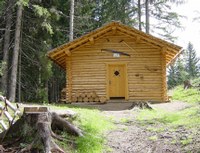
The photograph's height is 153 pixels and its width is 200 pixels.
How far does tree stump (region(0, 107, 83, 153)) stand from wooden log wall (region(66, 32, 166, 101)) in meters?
11.5

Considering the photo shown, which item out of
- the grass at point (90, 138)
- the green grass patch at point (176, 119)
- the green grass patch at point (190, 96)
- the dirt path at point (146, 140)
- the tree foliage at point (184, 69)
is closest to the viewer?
the grass at point (90, 138)

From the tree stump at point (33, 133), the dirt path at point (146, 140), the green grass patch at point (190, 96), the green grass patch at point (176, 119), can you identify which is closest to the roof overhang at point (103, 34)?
the green grass patch at point (190, 96)

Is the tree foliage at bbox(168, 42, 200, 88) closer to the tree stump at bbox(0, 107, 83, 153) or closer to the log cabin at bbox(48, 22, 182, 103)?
the log cabin at bbox(48, 22, 182, 103)

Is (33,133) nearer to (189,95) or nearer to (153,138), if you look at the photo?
(153,138)

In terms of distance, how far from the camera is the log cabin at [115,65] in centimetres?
1827

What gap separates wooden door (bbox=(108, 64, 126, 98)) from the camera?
1853 cm

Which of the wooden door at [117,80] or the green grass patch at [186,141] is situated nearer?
the green grass patch at [186,141]

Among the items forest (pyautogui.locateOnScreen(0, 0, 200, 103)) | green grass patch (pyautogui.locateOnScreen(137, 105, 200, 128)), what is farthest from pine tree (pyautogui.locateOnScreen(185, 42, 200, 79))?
green grass patch (pyautogui.locateOnScreen(137, 105, 200, 128))

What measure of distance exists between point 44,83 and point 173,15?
13.9 meters

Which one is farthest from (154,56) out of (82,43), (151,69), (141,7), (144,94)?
(141,7)

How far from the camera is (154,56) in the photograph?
18578 mm

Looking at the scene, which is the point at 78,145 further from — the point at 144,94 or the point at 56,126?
the point at 144,94

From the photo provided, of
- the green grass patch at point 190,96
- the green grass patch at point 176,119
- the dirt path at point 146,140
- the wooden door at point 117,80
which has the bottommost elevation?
the dirt path at point 146,140

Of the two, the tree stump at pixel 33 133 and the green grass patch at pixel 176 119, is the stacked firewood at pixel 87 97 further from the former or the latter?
the tree stump at pixel 33 133
